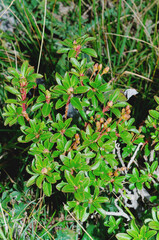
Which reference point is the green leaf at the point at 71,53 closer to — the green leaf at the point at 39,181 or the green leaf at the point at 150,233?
the green leaf at the point at 39,181

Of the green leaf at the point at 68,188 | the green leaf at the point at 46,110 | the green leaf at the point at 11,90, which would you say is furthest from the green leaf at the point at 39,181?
the green leaf at the point at 11,90

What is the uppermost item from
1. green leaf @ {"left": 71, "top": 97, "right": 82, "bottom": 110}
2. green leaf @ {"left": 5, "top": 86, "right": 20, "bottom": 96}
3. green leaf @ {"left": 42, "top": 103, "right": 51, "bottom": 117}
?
green leaf @ {"left": 5, "top": 86, "right": 20, "bottom": 96}

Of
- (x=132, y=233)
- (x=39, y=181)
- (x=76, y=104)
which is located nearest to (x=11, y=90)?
(x=76, y=104)

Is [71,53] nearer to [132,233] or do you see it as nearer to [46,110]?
[46,110]

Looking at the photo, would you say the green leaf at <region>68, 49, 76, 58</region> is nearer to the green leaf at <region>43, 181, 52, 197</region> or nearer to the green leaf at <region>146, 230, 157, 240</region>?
the green leaf at <region>43, 181, 52, 197</region>

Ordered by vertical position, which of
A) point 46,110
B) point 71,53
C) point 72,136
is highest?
point 71,53

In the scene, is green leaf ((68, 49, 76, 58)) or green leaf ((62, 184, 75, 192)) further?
green leaf ((68, 49, 76, 58))

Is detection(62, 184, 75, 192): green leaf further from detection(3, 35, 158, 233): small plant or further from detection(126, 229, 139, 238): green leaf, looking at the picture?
detection(126, 229, 139, 238): green leaf

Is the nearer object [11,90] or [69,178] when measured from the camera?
[69,178]

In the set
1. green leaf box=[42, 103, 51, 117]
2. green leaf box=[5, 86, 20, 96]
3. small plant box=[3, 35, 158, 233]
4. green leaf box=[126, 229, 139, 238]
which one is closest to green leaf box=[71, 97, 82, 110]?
small plant box=[3, 35, 158, 233]

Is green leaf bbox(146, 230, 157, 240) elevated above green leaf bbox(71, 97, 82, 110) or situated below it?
below

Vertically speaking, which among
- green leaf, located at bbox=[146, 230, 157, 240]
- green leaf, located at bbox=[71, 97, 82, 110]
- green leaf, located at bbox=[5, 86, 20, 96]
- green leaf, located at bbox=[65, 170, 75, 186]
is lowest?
green leaf, located at bbox=[146, 230, 157, 240]

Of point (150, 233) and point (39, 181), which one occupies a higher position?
point (39, 181)
